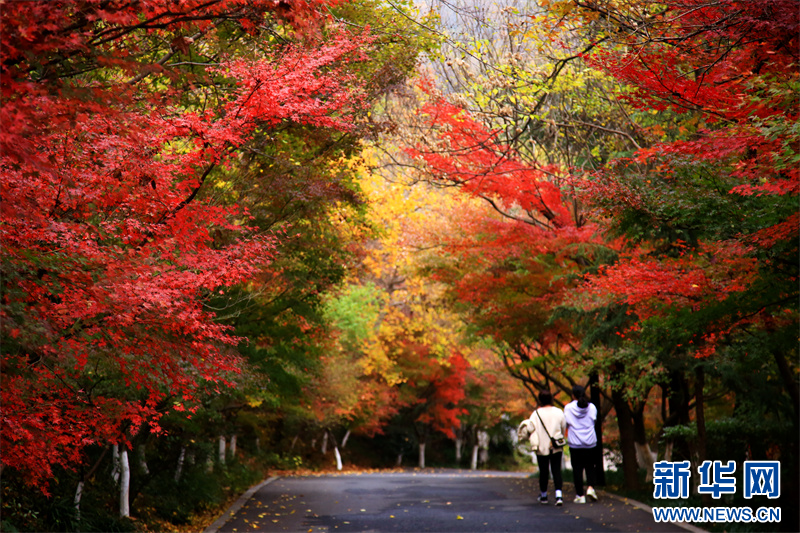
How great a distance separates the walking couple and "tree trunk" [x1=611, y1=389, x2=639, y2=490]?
4.91 m

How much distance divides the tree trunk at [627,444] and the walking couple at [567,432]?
491 cm

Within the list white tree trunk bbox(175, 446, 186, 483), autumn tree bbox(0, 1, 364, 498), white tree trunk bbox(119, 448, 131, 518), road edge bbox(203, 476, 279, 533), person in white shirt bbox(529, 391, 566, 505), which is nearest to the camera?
autumn tree bbox(0, 1, 364, 498)

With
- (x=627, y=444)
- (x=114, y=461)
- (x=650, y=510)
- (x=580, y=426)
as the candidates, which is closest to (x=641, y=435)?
(x=627, y=444)

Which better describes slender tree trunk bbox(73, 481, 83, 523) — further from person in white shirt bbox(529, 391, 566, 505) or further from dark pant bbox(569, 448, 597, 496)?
dark pant bbox(569, 448, 597, 496)

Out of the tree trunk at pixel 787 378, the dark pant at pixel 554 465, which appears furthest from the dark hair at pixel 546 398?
the tree trunk at pixel 787 378

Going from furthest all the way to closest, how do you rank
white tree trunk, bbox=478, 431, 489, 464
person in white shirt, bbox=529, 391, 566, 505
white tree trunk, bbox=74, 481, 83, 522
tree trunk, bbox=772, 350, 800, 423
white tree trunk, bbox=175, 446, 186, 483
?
white tree trunk, bbox=478, 431, 489, 464, white tree trunk, bbox=175, 446, 186, 483, person in white shirt, bbox=529, 391, 566, 505, tree trunk, bbox=772, 350, 800, 423, white tree trunk, bbox=74, 481, 83, 522

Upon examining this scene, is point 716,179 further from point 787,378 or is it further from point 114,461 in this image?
point 114,461

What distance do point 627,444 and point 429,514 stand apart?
732 centimetres

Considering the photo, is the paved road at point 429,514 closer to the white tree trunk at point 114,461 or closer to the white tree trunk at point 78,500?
the white tree trunk at point 78,500

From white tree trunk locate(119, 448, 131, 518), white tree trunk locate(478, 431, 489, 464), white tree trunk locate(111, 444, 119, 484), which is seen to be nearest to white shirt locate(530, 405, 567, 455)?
white tree trunk locate(119, 448, 131, 518)

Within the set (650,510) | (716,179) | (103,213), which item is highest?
(716,179)

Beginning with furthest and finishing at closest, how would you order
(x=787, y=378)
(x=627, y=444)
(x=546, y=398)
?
(x=627, y=444) < (x=546, y=398) < (x=787, y=378)

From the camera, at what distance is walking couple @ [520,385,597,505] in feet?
35.0

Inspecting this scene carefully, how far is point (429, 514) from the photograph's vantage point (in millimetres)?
10766
